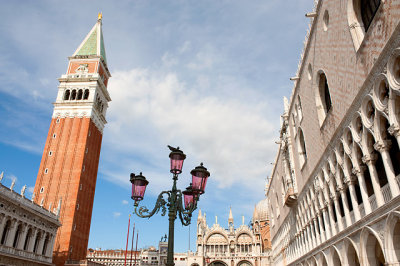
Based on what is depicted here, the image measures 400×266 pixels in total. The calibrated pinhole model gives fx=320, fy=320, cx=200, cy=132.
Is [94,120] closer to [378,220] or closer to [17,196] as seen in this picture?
[17,196]

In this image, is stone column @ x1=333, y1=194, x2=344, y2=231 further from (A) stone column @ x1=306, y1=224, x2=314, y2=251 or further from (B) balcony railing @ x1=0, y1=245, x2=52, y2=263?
(B) balcony railing @ x1=0, y1=245, x2=52, y2=263

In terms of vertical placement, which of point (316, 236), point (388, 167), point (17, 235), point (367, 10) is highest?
point (367, 10)

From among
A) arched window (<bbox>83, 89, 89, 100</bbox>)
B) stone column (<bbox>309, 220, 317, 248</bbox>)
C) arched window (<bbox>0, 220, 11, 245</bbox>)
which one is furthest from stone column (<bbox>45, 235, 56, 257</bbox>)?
stone column (<bbox>309, 220, 317, 248</bbox>)

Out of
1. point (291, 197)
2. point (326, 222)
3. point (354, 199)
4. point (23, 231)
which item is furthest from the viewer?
point (23, 231)

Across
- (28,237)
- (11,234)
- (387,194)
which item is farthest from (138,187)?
(28,237)

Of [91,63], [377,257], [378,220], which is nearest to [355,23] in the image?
[378,220]

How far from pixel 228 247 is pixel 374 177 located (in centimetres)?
4080

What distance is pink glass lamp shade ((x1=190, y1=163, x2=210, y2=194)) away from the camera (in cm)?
917

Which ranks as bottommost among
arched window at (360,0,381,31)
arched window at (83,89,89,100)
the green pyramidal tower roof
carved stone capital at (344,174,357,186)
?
carved stone capital at (344,174,357,186)

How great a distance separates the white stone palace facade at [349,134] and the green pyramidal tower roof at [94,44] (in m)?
34.5

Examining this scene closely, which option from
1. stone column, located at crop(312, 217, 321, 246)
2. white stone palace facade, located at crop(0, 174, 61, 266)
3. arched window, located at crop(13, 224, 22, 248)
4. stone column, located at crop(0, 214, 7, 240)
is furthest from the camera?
arched window, located at crop(13, 224, 22, 248)

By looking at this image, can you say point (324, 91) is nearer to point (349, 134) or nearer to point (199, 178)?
point (349, 134)

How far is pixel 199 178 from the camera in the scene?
9.20 meters

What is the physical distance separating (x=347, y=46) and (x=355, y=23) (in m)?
0.87
